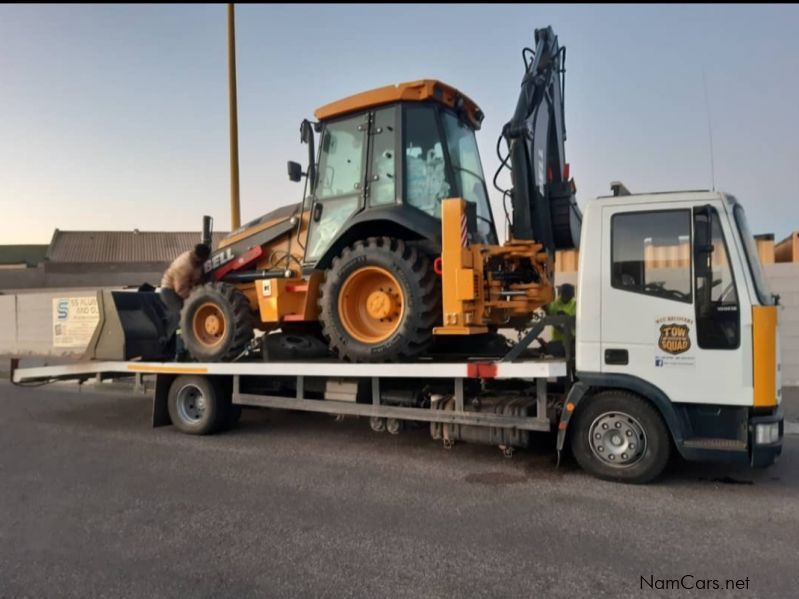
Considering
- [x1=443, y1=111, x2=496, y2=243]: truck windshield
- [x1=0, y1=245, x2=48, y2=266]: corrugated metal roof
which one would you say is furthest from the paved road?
[x1=0, y1=245, x2=48, y2=266]: corrugated metal roof

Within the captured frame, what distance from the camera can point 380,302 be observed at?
20.2 ft

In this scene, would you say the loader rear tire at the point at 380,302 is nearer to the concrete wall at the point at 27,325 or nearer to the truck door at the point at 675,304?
the truck door at the point at 675,304

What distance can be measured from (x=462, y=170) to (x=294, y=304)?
2.38 meters

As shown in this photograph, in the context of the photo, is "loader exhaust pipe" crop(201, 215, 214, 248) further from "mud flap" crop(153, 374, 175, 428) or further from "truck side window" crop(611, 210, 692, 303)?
"truck side window" crop(611, 210, 692, 303)

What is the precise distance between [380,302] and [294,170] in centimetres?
190

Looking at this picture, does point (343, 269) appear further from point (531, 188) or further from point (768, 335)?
point (768, 335)

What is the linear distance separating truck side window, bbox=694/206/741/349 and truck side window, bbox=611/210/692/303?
0.29 ft

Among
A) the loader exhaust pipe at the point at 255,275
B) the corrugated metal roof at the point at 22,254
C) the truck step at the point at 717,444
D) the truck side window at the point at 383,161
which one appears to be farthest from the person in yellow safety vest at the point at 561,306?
the corrugated metal roof at the point at 22,254

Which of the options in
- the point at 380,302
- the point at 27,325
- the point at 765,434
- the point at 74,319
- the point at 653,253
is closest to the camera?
the point at 765,434

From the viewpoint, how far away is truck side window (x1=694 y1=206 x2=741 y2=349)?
15.5ft

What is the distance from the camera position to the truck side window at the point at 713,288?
186 inches

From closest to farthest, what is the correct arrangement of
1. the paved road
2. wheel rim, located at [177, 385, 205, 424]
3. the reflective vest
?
the paved road
the reflective vest
wheel rim, located at [177, 385, 205, 424]

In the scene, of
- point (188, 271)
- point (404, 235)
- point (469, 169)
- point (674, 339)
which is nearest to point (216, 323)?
point (188, 271)

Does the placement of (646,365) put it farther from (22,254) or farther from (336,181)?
(22,254)
